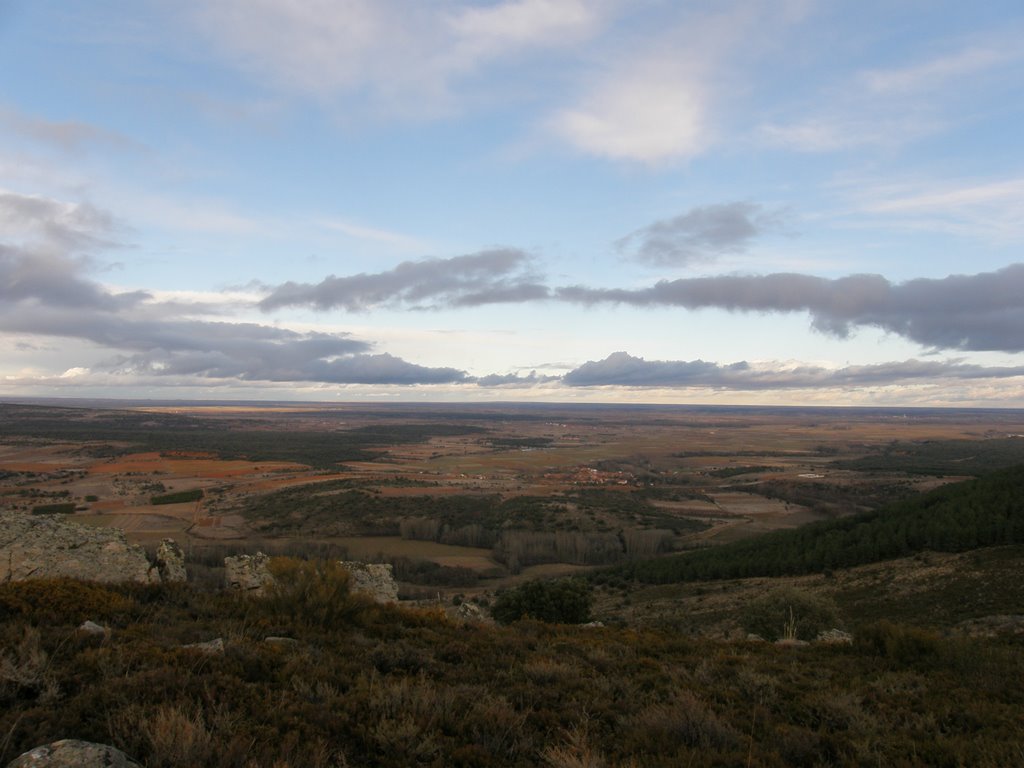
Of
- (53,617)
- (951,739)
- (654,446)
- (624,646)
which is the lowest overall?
(654,446)

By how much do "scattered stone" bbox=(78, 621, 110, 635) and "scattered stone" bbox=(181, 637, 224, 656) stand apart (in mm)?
1183

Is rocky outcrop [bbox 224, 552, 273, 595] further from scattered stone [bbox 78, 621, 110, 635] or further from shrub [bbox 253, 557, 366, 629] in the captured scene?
scattered stone [bbox 78, 621, 110, 635]

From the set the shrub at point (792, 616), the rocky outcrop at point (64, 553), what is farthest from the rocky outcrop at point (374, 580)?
the shrub at point (792, 616)

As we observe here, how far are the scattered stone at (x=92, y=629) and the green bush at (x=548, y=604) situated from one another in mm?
12925

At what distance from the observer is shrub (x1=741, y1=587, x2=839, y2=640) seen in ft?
52.6

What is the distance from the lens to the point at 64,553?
12.5m

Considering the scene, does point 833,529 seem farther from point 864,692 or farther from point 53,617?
point 53,617

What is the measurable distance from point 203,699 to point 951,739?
8.40 metres

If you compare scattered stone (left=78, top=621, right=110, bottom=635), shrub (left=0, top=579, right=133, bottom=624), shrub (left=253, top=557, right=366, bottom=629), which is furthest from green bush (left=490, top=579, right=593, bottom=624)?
scattered stone (left=78, top=621, right=110, bottom=635)

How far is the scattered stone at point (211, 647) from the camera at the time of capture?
282 inches

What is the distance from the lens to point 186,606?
A: 10.2 m

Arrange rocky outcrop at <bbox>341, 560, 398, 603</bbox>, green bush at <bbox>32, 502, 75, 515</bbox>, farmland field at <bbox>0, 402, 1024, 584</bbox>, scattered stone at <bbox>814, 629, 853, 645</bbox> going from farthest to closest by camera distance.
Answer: farmland field at <bbox>0, 402, 1024, 584</bbox> → green bush at <bbox>32, 502, 75, 515</bbox> → rocky outcrop at <bbox>341, 560, 398, 603</bbox> → scattered stone at <bbox>814, 629, 853, 645</bbox>

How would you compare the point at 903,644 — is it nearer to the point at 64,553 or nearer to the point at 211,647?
the point at 211,647

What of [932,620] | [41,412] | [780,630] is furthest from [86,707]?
[41,412]
